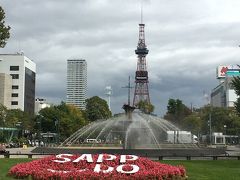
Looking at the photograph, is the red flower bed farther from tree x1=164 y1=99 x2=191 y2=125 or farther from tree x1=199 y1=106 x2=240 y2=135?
tree x1=199 y1=106 x2=240 y2=135

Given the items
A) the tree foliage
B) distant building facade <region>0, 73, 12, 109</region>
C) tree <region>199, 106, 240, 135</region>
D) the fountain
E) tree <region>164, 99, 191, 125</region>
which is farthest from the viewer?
distant building facade <region>0, 73, 12, 109</region>

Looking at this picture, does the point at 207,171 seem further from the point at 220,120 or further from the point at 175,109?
the point at 220,120

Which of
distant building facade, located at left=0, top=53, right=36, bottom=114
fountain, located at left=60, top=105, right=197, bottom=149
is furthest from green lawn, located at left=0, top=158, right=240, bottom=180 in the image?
distant building facade, located at left=0, top=53, right=36, bottom=114

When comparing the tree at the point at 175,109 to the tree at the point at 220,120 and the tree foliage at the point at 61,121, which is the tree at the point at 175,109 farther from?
the tree foliage at the point at 61,121

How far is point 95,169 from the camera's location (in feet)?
64.5

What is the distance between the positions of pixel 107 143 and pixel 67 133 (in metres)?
56.9

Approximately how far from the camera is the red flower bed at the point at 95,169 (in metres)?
18.9

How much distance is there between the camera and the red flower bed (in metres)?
18.9

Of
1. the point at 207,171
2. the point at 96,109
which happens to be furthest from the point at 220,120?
the point at 207,171

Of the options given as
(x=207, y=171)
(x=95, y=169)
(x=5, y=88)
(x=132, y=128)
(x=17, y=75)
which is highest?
(x=17, y=75)

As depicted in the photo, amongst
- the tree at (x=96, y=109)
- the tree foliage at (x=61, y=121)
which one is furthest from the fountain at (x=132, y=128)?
the tree at (x=96, y=109)

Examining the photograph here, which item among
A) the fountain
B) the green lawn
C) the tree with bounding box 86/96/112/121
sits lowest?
the green lawn

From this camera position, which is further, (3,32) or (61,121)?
(61,121)

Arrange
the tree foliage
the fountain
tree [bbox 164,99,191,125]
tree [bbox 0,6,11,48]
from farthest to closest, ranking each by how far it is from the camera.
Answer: tree [bbox 164,99,191,125], the tree foliage, the fountain, tree [bbox 0,6,11,48]
